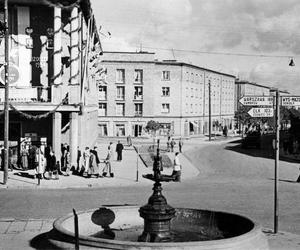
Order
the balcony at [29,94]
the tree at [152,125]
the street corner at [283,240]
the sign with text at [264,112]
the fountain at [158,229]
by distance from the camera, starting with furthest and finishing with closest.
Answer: the tree at [152,125] < the balcony at [29,94] < the sign with text at [264,112] < the street corner at [283,240] < the fountain at [158,229]

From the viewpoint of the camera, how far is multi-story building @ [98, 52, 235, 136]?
259 feet

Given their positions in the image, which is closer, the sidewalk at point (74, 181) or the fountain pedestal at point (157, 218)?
the fountain pedestal at point (157, 218)

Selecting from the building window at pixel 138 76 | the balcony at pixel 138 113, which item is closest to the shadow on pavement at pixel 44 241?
the balcony at pixel 138 113

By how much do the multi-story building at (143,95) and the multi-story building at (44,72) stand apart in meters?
45.3

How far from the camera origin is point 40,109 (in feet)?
95.5

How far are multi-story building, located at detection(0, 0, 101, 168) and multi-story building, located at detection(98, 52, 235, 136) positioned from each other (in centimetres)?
4534

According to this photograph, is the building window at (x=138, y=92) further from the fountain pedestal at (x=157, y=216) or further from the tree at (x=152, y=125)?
the fountain pedestal at (x=157, y=216)

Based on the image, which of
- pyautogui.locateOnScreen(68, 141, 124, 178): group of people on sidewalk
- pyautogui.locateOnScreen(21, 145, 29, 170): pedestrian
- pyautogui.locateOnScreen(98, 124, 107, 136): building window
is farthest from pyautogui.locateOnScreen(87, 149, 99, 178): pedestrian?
pyautogui.locateOnScreen(98, 124, 107, 136): building window

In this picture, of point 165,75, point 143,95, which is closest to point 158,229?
point 143,95

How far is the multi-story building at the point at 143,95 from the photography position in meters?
78.8

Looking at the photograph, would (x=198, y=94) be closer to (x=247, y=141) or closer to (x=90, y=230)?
(x=247, y=141)

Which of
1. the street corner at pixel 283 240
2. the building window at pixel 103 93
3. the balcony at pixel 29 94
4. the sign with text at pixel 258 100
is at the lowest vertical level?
the street corner at pixel 283 240

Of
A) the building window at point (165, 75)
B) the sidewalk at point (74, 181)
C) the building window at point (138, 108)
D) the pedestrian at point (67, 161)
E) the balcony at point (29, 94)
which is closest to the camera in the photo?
the sidewalk at point (74, 181)

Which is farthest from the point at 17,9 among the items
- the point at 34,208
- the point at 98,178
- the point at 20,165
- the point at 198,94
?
the point at 198,94
